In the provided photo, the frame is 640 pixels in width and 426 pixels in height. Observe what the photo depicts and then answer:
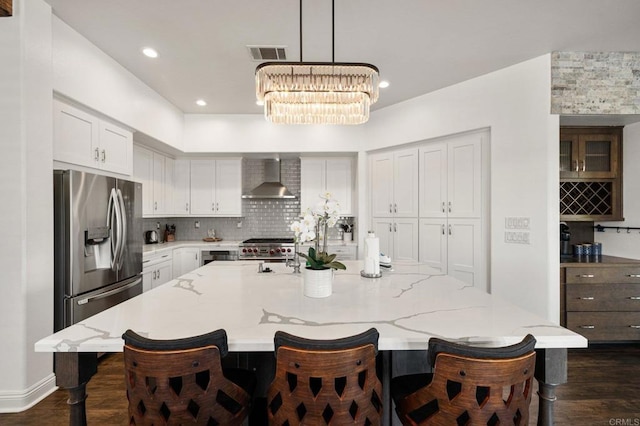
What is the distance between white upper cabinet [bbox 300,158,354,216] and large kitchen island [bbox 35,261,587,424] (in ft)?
10.4

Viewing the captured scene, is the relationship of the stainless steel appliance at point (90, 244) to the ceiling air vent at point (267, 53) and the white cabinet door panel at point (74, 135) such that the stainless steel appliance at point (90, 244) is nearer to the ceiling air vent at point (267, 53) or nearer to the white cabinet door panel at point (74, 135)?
the white cabinet door panel at point (74, 135)

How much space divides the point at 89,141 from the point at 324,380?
9.94 feet

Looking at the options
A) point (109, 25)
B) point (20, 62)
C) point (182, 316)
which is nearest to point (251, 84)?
point (109, 25)

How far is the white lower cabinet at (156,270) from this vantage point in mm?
3689

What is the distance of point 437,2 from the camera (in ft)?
7.43

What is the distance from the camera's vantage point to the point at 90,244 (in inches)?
102

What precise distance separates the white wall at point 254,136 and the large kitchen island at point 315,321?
3044 millimetres

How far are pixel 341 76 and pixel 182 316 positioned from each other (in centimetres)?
159

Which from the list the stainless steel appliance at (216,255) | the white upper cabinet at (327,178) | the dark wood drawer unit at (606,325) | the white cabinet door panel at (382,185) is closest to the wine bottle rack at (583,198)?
the dark wood drawer unit at (606,325)

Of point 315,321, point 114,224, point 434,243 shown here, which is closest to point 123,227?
point 114,224

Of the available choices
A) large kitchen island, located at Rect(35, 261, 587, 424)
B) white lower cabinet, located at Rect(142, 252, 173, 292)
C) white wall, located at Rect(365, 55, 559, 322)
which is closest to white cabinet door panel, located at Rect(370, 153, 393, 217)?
white wall, located at Rect(365, 55, 559, 322)

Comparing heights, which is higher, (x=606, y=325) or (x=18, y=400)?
(x=606, y=325)

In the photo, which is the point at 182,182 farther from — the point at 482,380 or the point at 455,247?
the point at 482,380

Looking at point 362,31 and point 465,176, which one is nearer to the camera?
point 362,31
